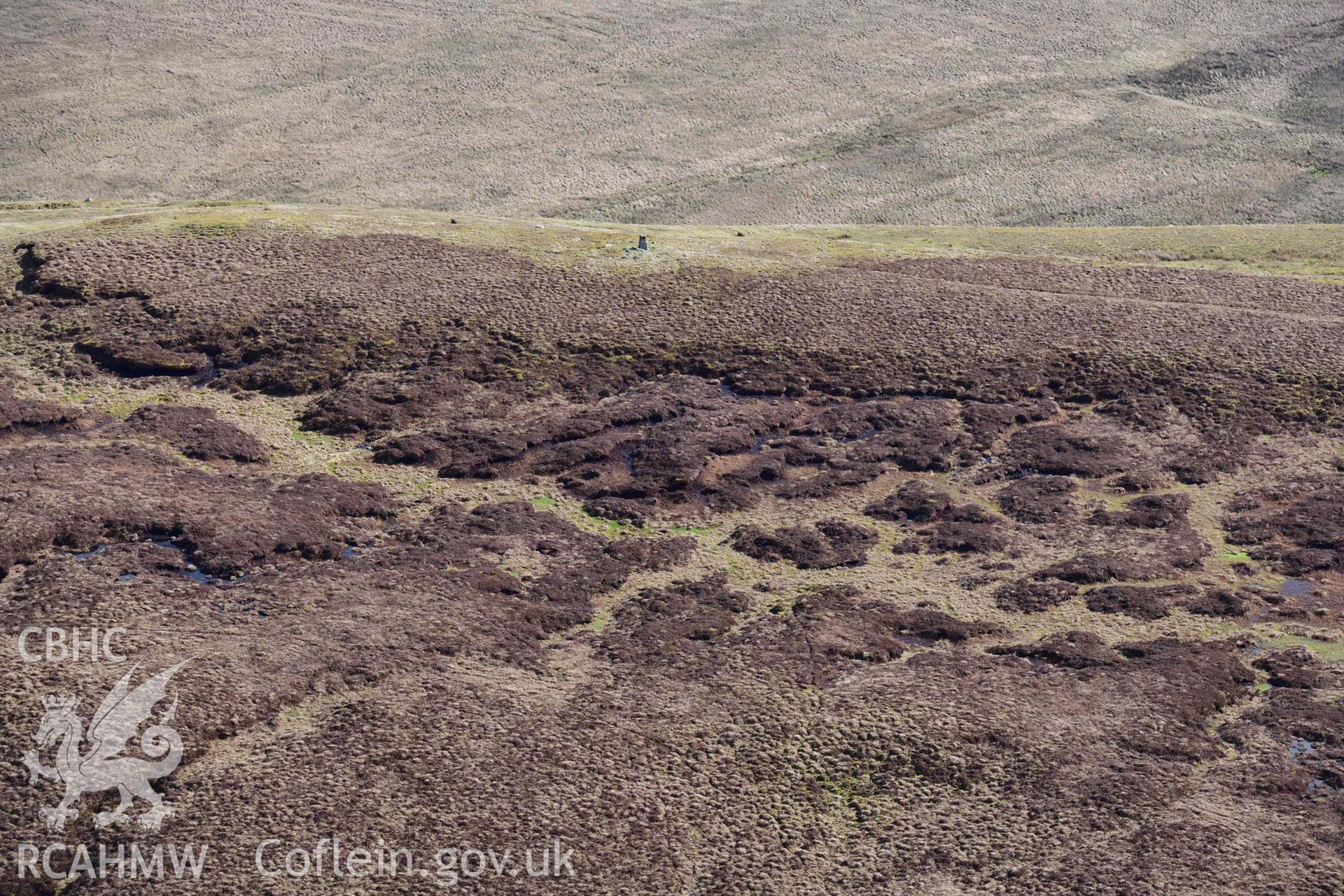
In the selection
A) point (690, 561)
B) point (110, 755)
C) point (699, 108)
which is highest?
point (699, 108)

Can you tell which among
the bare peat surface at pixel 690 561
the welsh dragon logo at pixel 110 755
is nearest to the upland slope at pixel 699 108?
the bare peat surface at pixel 690 561

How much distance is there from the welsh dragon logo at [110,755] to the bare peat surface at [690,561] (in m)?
0.28

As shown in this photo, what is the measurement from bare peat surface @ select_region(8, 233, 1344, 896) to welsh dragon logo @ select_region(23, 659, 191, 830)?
277mm

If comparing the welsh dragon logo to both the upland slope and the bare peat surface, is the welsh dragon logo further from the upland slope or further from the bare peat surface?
the upland slope

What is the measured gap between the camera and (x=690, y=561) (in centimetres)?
4066

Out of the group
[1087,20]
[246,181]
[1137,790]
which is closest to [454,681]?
[1137,790]

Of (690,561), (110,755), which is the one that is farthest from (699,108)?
(110,755)

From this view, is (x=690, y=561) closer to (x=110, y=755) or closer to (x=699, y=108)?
(x=110, y=755)

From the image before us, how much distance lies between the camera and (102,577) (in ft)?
116

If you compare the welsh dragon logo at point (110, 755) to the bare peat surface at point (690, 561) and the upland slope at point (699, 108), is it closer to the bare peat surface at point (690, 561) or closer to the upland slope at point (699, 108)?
the bare peat surface at point (690, 561)

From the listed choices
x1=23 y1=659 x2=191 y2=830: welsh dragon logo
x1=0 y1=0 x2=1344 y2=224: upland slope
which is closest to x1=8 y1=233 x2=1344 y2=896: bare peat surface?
x1=23 y1=659 x2=191 y2=830: welsh dragon logo

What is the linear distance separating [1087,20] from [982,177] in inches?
1293

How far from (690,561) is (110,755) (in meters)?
17.9

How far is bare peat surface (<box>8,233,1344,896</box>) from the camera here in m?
28.3
